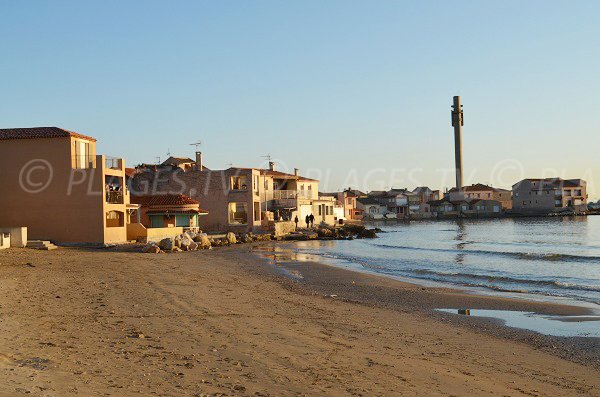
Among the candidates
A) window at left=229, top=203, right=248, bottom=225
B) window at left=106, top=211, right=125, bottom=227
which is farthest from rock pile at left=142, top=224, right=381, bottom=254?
window at left=229, top=203, right=248, bottom=225

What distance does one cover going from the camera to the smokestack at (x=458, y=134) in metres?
116

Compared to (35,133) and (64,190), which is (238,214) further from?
(35,133)

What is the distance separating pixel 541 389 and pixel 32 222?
33.5 metres

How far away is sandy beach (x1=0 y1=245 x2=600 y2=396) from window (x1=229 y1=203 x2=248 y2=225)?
117 ft

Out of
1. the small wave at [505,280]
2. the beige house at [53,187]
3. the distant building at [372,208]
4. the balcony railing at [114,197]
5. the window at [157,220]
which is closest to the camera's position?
the small wave at [505,280]

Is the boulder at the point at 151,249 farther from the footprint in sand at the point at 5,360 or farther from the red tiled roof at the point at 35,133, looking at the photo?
the footprint in sand at the point at 5,360

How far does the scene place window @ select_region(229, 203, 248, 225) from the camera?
183 ft

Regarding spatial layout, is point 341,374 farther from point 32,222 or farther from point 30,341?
point 32,222

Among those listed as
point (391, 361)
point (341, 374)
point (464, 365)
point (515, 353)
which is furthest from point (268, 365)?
point (515, 353)

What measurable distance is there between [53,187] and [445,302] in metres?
26.2

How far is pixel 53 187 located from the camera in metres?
35.6

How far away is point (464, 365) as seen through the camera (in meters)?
9.62

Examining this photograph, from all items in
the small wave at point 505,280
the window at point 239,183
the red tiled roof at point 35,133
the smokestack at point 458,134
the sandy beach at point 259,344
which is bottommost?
the small wave at point 505,280

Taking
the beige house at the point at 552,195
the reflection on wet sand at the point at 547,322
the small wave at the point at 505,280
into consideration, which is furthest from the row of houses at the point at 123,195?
the beige house at the point at 552,195
